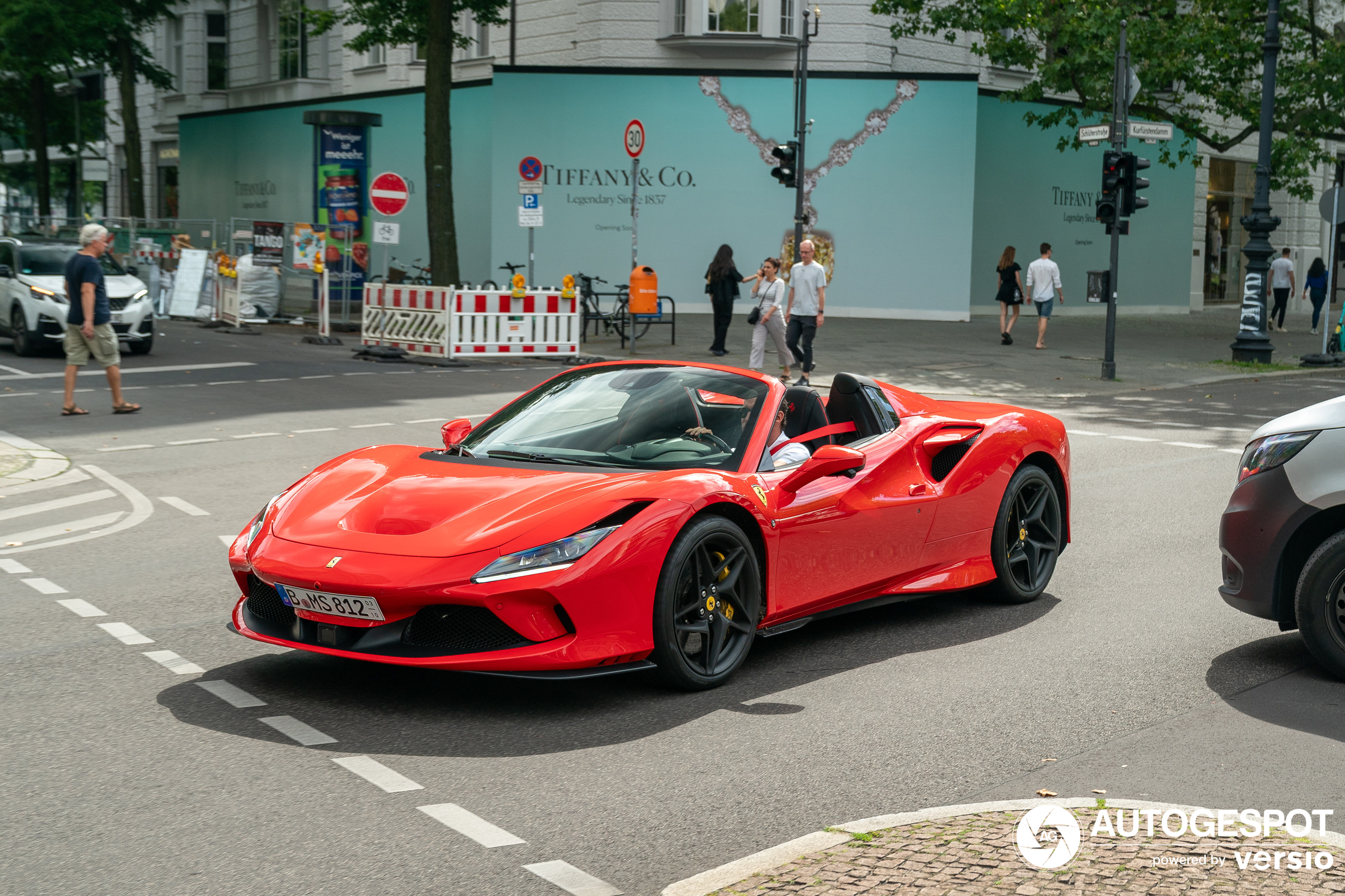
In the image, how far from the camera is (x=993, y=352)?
24328mm

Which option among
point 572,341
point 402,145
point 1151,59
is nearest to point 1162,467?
point 572,341

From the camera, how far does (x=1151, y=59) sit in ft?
80.8

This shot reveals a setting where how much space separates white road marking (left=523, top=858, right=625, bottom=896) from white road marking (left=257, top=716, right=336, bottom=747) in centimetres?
126

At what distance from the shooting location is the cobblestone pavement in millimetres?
3422

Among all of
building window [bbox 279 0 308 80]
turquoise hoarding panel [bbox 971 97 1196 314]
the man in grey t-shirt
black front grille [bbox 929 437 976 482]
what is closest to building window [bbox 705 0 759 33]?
turquoise hoarding panel [bbox 971 97 1196 314]

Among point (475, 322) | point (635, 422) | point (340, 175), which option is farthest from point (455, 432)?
point (340, 175)

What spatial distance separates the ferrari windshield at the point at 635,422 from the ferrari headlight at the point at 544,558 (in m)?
0.74

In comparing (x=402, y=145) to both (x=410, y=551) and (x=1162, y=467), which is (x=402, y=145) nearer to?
(x=1162, y=467)

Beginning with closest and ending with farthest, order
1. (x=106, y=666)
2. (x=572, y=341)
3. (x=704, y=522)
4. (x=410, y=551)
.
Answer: (x=410, y=551), (x=704, y=522), (x=106, y=666), (x=572, y=341)

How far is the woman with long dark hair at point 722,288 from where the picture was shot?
2283 centimetres

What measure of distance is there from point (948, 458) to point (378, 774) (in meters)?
3.37

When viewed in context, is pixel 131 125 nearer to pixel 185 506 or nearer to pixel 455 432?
pixel 185 506

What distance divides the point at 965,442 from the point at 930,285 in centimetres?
2381

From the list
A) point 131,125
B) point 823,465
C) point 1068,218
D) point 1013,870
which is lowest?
point 1013,870
